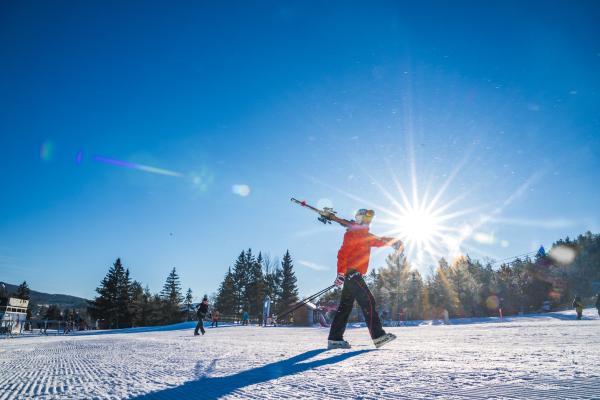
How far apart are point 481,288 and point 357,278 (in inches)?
2145

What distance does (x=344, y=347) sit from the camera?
4.43m

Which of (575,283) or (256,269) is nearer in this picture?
(575,283)

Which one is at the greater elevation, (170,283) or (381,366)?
(170,283)

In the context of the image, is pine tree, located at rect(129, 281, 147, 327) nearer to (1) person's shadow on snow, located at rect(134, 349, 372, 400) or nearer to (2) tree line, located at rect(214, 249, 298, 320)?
(2) tree line, located at rect(214, 249, 298, 320)

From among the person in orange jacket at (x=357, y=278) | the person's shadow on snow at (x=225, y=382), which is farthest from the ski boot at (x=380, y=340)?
the person's shadow on snow at (x=225, y=382)

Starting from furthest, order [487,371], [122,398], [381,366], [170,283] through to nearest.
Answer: [170,283] → [381,366] → [487,371] → [122,398]

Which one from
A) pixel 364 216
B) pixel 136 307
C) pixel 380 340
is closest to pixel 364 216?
pixel 364 216

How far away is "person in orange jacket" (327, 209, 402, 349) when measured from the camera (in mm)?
4482

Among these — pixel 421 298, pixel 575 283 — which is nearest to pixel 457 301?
pixel 421 298

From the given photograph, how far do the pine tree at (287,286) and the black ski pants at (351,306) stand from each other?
208 feet

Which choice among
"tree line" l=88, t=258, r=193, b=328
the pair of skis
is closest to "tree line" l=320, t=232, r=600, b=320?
"tree line" l=88, t=258, r=193, b=328

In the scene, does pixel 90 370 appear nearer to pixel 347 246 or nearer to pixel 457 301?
pixel 347 246

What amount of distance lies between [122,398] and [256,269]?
244 ft

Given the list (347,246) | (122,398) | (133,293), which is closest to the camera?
(122,398)
